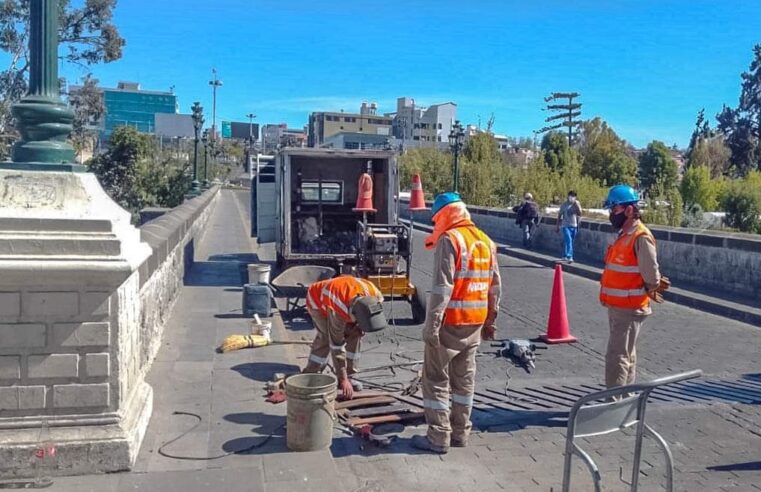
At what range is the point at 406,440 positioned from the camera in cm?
575

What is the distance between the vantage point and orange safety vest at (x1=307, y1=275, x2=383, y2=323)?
6.55 m

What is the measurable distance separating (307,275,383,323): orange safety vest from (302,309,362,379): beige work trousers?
70 millimetres

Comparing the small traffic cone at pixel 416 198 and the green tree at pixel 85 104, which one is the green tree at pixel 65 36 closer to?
the green tree at pixel 85 104

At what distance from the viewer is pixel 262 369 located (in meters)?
7.55

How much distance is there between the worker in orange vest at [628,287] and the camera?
6215mm

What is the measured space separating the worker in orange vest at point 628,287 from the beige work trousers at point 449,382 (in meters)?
1.38

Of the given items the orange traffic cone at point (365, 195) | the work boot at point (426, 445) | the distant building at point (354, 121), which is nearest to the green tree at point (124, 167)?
the orange traffic cone at point (365, 195)

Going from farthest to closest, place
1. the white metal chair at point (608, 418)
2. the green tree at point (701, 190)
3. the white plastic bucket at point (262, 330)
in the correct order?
1. the green tree at point (701, 190)
2. the white plastic bucket at point (262, 330)
3. the white metal chair at point (608, 418)

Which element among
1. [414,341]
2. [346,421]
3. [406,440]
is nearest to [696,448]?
[406,440]

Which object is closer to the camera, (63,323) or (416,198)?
(63,323)

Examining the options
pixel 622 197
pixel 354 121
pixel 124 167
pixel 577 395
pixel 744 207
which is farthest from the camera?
pixel 354 121

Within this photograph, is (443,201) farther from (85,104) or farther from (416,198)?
(85,104)

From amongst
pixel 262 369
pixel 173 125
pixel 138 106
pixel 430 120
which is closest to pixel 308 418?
pixel 262 369

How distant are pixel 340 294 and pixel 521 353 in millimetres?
2925
